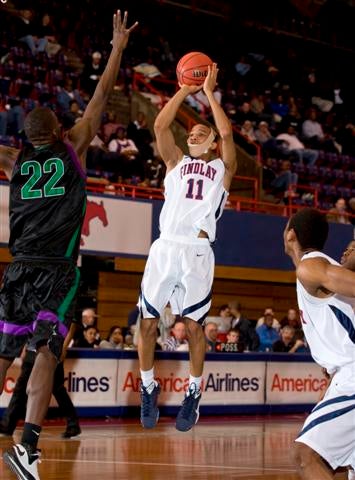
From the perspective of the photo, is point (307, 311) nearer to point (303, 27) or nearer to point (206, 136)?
point (206, 136)

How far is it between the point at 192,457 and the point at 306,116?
60.7 feet

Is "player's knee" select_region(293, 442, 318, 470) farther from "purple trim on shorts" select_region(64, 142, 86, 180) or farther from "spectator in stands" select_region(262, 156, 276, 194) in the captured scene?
"spectator in stands" select_region(262, 156, 276, 194)

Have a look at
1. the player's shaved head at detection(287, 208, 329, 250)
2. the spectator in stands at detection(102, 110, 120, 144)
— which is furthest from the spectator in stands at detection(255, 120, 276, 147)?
the player's shaved head at detection(287, 208, 329, 250)

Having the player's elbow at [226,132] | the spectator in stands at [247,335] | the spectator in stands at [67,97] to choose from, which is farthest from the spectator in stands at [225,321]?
the player's elbow at [226,132]

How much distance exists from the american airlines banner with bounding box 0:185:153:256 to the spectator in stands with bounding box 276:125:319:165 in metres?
7.32

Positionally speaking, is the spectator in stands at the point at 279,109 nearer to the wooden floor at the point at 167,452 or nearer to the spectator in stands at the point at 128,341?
the spectator in stands at the point at 128,341

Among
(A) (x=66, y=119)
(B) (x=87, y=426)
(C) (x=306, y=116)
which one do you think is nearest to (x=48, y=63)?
(A) (x=66, y=119)

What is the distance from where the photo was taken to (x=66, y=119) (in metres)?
19.2

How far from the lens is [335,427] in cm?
573

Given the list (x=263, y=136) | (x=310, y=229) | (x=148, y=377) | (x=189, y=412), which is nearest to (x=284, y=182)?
(x=263, y=136)

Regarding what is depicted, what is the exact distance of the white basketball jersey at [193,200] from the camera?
895cm

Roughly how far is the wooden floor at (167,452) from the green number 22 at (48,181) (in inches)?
115

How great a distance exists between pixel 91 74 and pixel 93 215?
550cm

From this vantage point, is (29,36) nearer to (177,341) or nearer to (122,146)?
(122,146)
